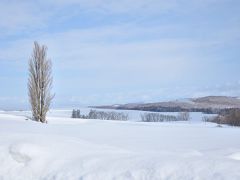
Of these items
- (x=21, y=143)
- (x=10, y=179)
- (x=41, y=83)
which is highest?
(x=41, y=83)

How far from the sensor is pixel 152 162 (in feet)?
22.6

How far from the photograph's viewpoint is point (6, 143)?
8.82 meters

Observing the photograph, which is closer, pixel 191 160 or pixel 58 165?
pixel 191 160

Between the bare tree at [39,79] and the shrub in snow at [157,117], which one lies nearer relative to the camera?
the bare tree at [39,79]

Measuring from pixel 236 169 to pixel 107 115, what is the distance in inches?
3164

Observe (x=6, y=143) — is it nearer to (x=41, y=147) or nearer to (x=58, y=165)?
(x=41, y=147)

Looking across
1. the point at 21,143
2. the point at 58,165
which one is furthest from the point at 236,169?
the point at 21,143

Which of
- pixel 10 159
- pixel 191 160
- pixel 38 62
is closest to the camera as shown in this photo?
pixel 191 160

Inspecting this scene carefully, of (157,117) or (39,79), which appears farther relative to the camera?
(157,117)

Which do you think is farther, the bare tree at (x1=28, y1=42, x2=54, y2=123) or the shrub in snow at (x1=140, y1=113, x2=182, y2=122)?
the shrub in snow at (x1=140, y1=113, x2=182, y2=122)

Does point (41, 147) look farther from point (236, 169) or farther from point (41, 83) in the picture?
point (41, 83)

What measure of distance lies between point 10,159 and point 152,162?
273 cm

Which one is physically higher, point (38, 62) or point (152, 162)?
point (38, 62)

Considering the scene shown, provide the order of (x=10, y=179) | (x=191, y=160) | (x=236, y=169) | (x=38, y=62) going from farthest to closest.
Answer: (x=38, y=62), (x=10, y=179), (x=191, y=160), (x=236, y=169)
